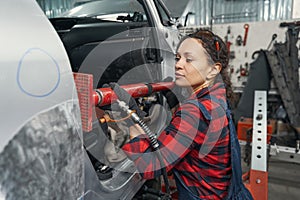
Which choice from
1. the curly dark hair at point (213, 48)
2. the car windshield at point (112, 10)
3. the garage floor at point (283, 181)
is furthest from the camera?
the garage floor at point (283, 181)

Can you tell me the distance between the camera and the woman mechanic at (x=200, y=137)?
0.95 m

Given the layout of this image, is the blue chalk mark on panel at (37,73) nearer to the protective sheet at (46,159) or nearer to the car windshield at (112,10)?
the protective sheet at (46,159)

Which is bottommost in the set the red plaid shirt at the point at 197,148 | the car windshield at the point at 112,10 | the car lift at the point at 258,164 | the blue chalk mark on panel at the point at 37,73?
the car lift at the point at 258,164

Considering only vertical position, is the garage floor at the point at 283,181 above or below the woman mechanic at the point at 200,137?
below

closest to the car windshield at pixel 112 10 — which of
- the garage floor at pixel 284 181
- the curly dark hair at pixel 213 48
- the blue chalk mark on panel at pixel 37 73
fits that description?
the curly dark hair at pixel 213 48

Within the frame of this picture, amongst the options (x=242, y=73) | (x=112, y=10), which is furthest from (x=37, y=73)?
(x=242, y=73)

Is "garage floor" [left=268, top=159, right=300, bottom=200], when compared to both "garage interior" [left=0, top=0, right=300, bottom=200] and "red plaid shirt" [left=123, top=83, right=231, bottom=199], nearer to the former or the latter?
"garage interior" [left=0, top=0, right=300, bottom=200]

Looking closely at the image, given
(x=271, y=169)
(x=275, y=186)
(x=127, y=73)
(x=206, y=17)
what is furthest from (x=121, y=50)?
(x=206, y=17)

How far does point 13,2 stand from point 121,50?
1127mm

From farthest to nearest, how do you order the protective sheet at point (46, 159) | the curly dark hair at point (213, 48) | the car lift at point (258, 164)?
the car lift at point (258, 164) → the curly dark hair at point (213, 48) → the protective sheet at point (46, 159)

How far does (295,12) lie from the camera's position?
3.45 m

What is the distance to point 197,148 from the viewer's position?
1012 millimetres

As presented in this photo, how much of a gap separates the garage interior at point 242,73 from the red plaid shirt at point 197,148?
0.67ft

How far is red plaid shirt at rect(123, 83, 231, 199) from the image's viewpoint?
0.94m
